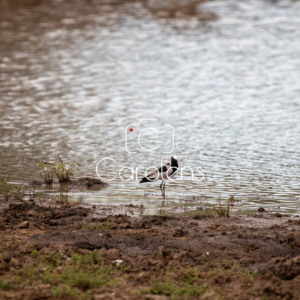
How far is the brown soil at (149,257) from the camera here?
572 centimetres

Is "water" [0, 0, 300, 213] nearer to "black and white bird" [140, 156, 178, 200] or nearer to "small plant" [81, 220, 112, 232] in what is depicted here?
"black and white bird" [140, 156, 178, 200]

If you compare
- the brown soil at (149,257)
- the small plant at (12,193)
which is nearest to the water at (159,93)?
the small plant at (12,193)

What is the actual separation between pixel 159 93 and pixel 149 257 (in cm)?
1874

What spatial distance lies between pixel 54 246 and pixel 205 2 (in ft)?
120

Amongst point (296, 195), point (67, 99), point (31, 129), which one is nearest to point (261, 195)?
point (296, 195)

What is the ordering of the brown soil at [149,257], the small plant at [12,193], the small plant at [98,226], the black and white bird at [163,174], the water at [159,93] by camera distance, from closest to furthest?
1. the brown soil at [149,257]
2. the small plant at [98,226]
3. the small plant at [12,193]
4. the black and white bird at [163,174]
5. the water at [159,93]

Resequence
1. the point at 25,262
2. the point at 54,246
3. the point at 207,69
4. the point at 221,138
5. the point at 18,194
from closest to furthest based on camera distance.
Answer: the point at 25,262 < the point at 54,246 < the point at 18,194 < the point at 221,138 < the point at 207,69

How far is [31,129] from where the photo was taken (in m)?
18.7

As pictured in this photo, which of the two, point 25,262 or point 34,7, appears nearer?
point 25,262

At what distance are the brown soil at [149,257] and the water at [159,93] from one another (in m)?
2.06

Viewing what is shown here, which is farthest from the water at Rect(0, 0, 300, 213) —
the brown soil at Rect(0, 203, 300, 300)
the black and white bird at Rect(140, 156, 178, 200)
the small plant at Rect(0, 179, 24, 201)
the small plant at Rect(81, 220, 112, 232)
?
the small plant at Rect(81, 220, 112, 232)

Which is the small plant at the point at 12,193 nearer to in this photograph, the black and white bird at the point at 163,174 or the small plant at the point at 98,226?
the small plant at the point at 98,226

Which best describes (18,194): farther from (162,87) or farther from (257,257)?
(162,87)

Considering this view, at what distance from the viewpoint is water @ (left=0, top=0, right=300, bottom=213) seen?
13.3m
